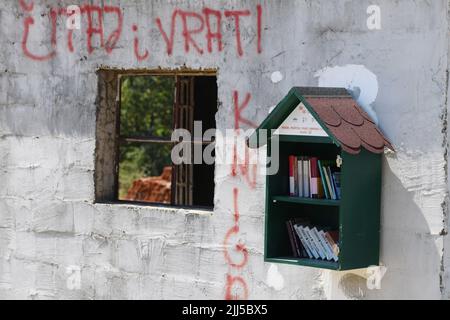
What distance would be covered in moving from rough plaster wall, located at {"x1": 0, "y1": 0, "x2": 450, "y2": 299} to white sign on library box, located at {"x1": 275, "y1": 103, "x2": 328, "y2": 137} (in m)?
0.49

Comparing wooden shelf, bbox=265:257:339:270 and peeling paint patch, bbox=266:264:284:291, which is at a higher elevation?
wooden shelf, bbox=265:257:339:270

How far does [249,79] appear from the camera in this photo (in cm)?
680

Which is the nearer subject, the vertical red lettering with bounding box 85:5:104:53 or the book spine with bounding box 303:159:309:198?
the book spine with bounding box 303:159:309:198

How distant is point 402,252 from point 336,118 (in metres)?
0.97

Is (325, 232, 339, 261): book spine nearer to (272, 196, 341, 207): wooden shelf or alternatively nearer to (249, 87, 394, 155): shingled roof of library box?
(272, 196, 341, 207): wooden shelf

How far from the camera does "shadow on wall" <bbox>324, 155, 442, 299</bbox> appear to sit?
603 cm

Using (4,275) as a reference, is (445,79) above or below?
above

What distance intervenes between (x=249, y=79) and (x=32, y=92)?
2.01 metres

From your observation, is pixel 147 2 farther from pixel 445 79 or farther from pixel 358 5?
pixel 445 79

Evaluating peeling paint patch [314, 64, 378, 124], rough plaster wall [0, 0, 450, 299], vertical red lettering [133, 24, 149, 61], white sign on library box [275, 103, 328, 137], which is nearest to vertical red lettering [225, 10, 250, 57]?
rough plaster wall [0, 0, 450, 299]

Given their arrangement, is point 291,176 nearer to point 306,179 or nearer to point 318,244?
point 306,179

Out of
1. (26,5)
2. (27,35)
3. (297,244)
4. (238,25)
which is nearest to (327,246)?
(297,244)
